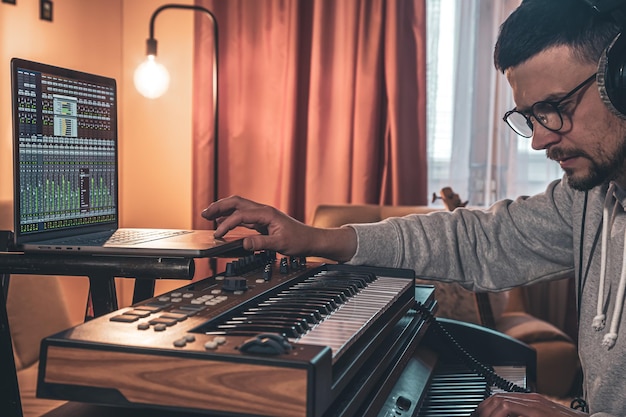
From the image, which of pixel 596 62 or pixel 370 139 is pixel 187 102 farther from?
pixel 596 62

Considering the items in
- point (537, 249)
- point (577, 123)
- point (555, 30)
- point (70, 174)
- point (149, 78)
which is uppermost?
point (149, 78)

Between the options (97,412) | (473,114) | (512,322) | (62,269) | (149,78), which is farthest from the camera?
(473,114)

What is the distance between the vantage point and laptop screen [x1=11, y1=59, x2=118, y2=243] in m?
1.27

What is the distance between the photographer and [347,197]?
394 cm

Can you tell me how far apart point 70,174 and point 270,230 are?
382 millimetres

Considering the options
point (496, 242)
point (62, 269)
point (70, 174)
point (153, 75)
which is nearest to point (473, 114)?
point (153, 75)

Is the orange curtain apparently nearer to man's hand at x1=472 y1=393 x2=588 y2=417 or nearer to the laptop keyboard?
the laptop keyboard

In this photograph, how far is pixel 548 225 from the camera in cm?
172

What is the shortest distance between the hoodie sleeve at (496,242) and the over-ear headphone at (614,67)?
477mm

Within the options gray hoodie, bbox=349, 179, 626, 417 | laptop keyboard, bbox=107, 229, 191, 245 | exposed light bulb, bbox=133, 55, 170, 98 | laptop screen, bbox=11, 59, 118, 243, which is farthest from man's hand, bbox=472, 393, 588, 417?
exposed light bulb, bbox=133, 55, 170, 98

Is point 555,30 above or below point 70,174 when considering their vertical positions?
→ above

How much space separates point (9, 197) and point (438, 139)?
81.9 inches

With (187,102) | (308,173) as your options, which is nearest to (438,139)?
(308,173)

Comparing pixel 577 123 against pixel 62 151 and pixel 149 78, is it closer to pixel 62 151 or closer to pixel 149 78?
pixel 62 151
